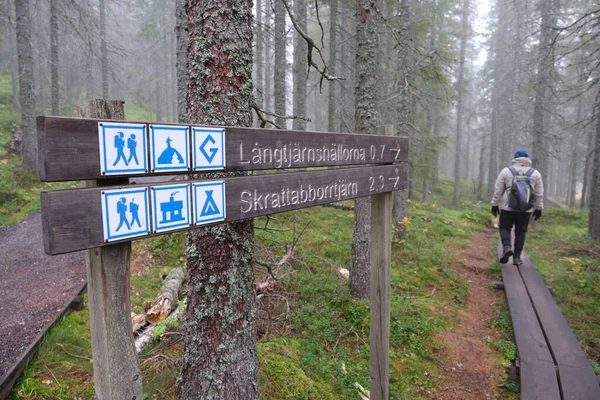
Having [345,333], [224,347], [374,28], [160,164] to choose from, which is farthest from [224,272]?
[374,28]

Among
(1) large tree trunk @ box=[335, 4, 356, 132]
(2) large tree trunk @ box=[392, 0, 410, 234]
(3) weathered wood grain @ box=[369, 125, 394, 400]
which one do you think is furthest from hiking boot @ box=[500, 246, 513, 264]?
(3) weathered wood grain @ box=[369, 125, 394, 400]

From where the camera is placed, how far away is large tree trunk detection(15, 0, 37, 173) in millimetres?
11445

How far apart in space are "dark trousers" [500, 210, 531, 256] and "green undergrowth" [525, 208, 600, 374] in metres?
1.10

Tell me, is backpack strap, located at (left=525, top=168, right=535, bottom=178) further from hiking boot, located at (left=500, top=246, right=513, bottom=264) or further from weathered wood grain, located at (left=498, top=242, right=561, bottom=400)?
weathered wood grain, located at (left=498, top=242, right=561, bottom=400)

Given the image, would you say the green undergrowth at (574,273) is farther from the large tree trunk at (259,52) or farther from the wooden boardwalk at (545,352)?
the large tree trunk at (259,52)

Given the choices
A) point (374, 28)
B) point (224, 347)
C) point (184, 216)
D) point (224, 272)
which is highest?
point (374, 28)

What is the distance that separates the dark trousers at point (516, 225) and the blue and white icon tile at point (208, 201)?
24.7 ft

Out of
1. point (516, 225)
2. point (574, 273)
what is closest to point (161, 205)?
point (516, 225)

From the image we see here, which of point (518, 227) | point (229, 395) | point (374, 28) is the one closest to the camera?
point (229, 395)

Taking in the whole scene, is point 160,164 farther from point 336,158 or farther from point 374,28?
point 374,28

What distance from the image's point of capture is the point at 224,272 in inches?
103

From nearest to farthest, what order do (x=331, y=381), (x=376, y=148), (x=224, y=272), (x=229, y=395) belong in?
(x=224, y=272)
(x=229, y=395)
(x=376, y=148)
(x=331, y=381)

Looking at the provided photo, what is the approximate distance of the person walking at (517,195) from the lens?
7164mm

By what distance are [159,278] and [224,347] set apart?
13.5 ft
